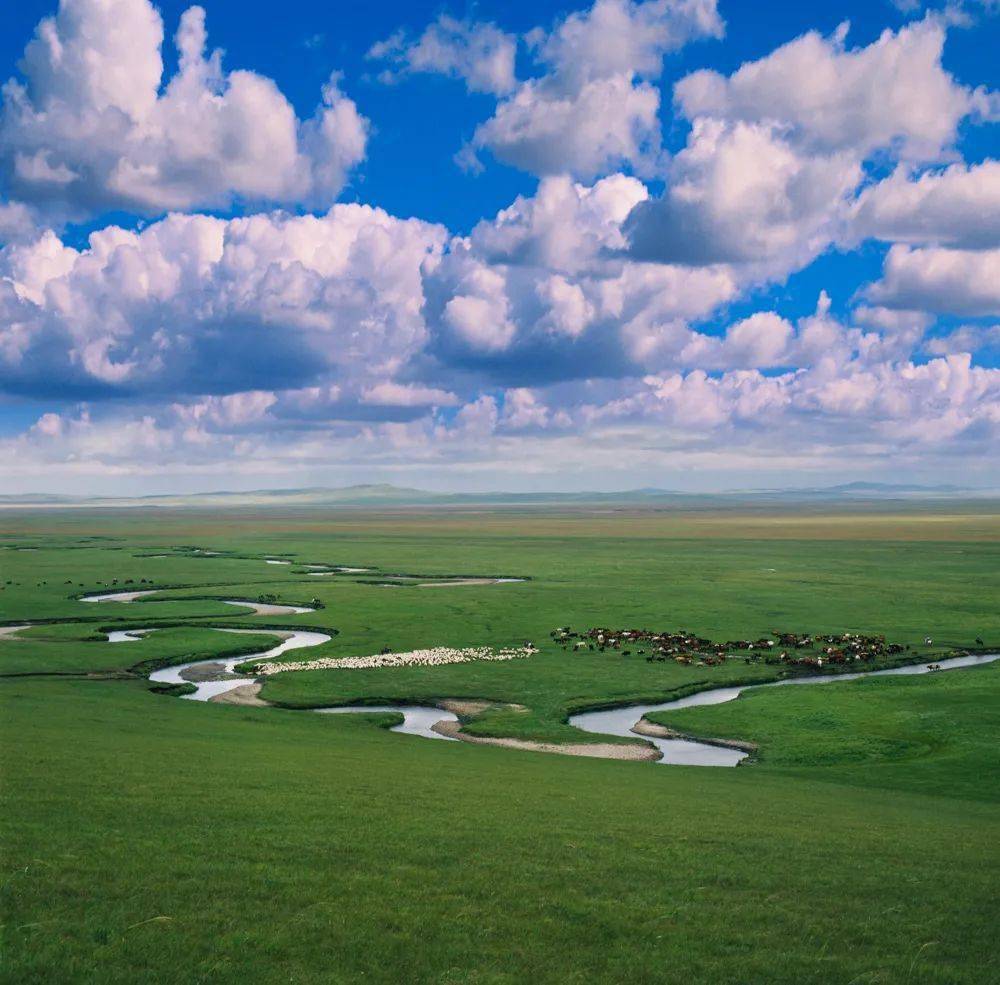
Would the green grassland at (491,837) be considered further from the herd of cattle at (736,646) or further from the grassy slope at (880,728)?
the herd of cattle at (736,646)

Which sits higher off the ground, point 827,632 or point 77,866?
point 77,866

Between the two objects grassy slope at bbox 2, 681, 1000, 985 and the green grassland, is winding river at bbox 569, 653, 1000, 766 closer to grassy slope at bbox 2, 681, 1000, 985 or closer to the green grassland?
the green grassland

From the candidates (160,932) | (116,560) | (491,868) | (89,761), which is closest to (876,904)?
(491,868)

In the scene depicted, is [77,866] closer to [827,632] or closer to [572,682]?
[572,682]

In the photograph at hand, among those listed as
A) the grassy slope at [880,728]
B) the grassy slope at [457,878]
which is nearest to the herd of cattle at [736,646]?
the grassy slope at [880,728]

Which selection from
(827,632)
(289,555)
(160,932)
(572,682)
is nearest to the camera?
(160,932)

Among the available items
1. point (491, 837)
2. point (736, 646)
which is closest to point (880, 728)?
point (736, 646)

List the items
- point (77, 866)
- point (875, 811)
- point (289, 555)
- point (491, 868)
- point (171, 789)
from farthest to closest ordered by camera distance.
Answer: point (289, 555) < point (875, 811) < point (171, 789) < point (491, 868) < point (77, 866)

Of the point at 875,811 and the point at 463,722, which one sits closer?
the point at 875,811

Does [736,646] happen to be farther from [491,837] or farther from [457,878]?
[457,878]
